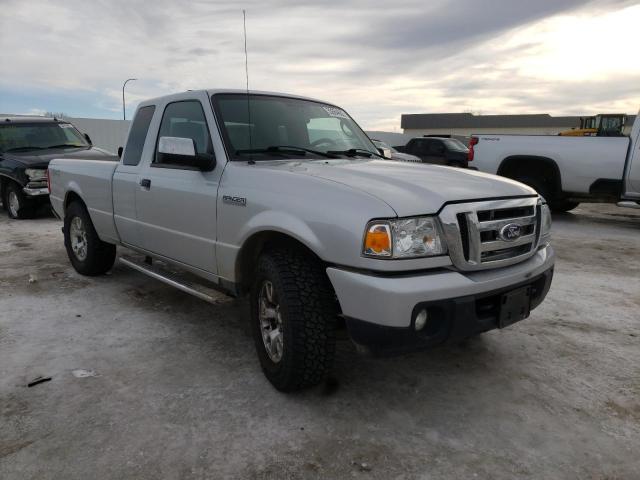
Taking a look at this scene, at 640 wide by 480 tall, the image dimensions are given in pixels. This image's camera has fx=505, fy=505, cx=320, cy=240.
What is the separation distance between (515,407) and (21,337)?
352 centimetres

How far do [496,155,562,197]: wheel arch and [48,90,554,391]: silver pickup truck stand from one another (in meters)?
6.44

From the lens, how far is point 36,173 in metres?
9.09

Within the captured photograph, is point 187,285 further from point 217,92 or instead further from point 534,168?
point 534,168

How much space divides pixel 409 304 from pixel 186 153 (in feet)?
5.84

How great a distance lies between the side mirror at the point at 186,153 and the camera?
129 inches

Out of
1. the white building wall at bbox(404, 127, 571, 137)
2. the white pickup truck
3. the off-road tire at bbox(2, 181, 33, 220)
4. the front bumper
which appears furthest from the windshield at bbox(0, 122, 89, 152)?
the white building wall at bbox(404, 127, 571, 137)

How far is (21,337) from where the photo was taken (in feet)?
12.6

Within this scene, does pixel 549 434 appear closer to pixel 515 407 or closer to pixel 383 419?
pixel 515 407

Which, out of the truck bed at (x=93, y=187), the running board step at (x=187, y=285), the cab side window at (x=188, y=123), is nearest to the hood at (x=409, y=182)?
the cab side window at (x=188, y=123)

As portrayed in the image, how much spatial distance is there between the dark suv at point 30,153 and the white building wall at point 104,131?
8.48 m

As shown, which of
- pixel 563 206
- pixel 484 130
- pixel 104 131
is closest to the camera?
pixel 563 206

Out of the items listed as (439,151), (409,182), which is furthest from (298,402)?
(439,151)

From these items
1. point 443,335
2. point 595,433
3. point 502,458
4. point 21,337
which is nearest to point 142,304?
point 21,337

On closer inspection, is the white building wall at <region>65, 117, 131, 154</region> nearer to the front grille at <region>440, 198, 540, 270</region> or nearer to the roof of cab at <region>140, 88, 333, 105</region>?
the roof of cab at <region>140, 88, 333, 105</region>
